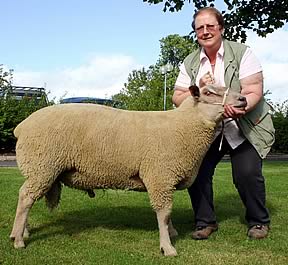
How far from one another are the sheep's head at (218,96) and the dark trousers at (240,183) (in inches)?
34.4

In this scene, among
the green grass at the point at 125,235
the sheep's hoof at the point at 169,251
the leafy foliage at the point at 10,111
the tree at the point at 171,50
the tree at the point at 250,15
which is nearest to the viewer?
the green grass at the point at 125,235

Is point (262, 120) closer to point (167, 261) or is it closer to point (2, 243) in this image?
point (167, 261)

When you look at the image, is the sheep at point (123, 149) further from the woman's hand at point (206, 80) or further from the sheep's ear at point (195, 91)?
the woman's hand at point (206, 80)

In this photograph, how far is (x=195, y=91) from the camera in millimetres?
5863

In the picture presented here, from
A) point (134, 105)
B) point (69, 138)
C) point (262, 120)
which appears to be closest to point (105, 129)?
point (69, 138)

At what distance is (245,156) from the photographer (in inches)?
260

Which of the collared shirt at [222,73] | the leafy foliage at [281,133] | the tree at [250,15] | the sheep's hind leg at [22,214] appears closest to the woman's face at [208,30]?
the collared shirt at [222,73]

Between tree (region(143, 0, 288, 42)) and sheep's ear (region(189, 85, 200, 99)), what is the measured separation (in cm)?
1268

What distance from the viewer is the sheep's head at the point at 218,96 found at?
5.85 meters

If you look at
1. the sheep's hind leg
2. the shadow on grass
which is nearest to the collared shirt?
the shadow on grass

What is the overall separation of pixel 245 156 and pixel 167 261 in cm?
177

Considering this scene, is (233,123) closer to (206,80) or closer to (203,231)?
(206,80)

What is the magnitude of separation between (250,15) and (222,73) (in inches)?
515

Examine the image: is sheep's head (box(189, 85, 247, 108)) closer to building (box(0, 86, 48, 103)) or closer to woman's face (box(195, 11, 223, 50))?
woman's face (box(195, 11, 223, 50))
